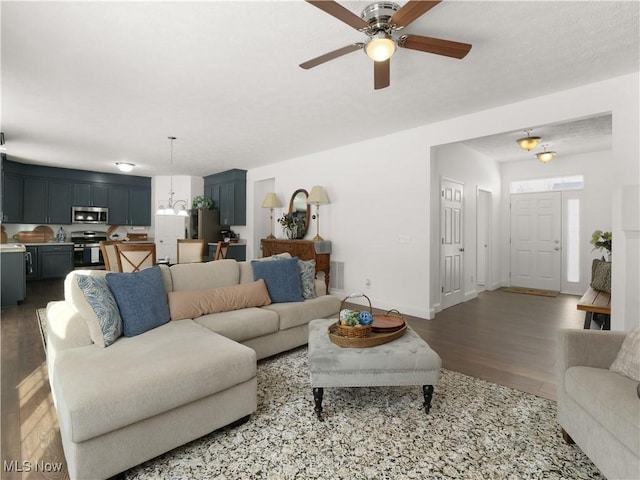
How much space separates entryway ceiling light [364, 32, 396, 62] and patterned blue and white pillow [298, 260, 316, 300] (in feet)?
7.39

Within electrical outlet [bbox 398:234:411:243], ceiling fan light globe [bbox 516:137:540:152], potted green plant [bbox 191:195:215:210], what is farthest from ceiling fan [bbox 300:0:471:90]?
potted green plant [bbox 191:195:215:210]

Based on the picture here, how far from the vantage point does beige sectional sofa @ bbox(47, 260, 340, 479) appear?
152 cm

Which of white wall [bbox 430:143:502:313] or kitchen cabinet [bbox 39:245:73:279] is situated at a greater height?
white wall [bbox 430:143:502:313]

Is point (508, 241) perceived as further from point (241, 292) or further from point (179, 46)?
point (179, 46)

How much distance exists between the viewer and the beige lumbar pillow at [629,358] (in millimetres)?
1670

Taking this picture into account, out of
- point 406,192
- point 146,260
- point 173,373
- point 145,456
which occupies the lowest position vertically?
point 145,456

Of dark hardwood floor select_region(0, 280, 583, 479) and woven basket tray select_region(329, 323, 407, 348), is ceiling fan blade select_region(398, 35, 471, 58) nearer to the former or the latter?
woven basket tray select_region(329, 323, 407, 348)

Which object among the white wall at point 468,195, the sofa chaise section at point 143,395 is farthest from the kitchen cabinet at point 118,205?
the white wall at point 468,195

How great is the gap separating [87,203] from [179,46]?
709 centimetres

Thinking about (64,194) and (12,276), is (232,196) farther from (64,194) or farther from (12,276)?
(12,276)

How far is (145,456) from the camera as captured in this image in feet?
5.45

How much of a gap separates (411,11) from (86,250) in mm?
8637

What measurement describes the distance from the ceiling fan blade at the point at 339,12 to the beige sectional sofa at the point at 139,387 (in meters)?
2.02

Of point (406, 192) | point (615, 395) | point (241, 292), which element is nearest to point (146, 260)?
point (241, 292)
